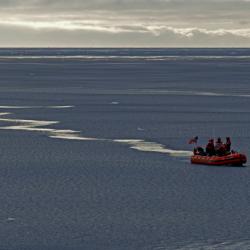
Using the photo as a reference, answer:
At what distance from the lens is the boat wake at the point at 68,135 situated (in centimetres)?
6475

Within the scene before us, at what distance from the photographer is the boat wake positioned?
64750 millimetres

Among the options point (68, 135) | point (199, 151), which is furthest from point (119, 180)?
point (68, 135)

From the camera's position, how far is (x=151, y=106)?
101062 mm

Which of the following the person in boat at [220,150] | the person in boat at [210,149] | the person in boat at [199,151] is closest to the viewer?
the person in boat at [199,151]

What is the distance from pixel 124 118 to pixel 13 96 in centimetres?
3450

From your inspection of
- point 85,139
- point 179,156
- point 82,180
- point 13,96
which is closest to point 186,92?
point 13,96

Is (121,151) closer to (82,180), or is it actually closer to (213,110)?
(82,180)

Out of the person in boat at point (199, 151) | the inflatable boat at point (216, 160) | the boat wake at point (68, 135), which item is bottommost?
the boat wake at point (68, 135)

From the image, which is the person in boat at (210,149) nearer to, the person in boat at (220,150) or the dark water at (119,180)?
the person in boat at (220,150)

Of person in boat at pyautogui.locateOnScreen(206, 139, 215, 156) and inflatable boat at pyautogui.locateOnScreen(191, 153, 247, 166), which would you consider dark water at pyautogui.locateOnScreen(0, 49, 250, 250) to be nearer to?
inflatable boat at pyautogui.locateOnScreen(191, 153, 247, 166)

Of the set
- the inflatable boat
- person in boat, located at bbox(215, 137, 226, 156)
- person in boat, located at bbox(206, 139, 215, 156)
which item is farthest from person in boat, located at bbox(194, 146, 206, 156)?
person in boat, located at bbox(215, 137, 226, 156)

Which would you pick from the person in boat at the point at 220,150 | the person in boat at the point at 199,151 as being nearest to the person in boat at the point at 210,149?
the person in boat at the point at 220,150

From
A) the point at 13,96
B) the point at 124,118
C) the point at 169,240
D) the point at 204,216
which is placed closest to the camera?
the point at 169,240

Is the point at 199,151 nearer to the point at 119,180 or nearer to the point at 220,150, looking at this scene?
the point at 220,150
